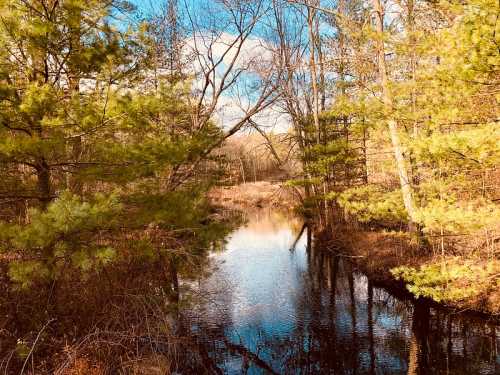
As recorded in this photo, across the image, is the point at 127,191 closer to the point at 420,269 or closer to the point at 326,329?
the point at 326,329

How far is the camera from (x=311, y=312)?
9.27 meters

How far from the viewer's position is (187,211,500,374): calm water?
670cm

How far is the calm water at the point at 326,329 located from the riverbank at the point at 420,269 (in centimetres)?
40

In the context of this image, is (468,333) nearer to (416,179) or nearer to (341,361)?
(341,361)

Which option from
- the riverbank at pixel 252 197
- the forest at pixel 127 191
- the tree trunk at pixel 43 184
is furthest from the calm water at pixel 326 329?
the riverbank at pixel 252 197

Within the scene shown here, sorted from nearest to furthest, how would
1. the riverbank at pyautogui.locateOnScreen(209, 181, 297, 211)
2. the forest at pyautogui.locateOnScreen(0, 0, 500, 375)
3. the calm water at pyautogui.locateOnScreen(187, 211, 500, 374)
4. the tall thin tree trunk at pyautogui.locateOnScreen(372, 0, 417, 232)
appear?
the forest at pyautogui.locateOnScreen(0, 0, 500, 375) < the calm water at pyautogui.locateOnScreen(187, 211, 500, 374) < the tall thin tree trunk at pyautogui.locateOnScreen(372, 0, 417, 232) < the riverbank at pyautogui.locateOnScreen(209, 181, 297, 211)

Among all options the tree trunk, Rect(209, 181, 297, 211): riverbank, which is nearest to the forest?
the tree trunk

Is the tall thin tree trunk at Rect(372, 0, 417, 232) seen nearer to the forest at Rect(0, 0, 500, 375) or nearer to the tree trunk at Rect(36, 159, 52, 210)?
the forest at Rect(0, 0, 500, 375)

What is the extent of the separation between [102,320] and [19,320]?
1.21 meters

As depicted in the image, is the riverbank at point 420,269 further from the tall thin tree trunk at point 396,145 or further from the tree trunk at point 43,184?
the tree trunk at point 43,184

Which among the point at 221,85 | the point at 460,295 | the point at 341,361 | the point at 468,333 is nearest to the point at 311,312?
the point at 341,361

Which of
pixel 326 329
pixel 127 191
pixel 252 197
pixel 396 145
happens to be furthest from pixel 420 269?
pixel 252 197

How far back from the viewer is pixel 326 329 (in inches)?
325

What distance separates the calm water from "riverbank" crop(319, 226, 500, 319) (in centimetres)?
40
